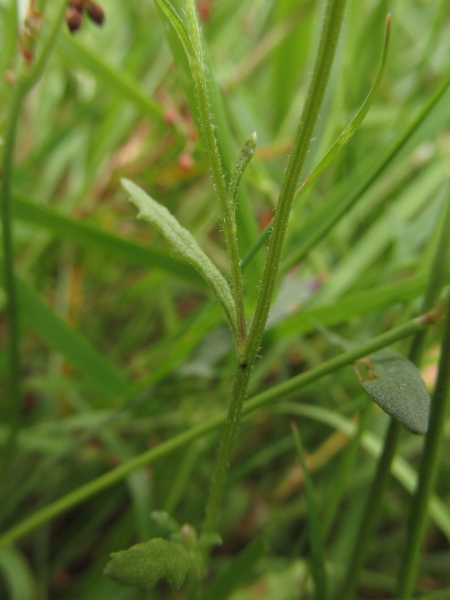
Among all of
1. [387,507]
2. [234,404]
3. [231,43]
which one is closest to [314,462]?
[387,507]

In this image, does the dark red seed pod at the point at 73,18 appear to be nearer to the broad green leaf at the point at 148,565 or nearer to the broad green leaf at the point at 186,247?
the broad green leaf at the point at 186,247

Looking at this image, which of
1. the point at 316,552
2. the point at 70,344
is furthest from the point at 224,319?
the point at 316,552

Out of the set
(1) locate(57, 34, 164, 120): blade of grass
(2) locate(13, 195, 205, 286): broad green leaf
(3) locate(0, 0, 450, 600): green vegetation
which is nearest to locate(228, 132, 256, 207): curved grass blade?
(3) locate(0, 0, 450, 600): green vegetation

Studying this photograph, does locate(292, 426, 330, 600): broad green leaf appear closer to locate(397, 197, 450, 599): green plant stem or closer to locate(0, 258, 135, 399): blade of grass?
locate(397, 197, 450, 599): green plant stem

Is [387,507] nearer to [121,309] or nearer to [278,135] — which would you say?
[121,309]

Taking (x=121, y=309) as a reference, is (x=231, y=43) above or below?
above

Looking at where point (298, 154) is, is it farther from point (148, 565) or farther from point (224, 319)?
point (224, 319)
